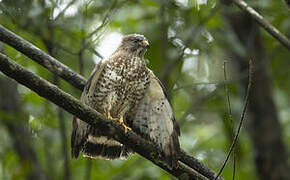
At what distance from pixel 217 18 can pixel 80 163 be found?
2.49 metres

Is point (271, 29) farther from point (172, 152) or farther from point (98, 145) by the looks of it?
point (98, 145)

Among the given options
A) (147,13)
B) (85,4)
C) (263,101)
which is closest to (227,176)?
(263,101)

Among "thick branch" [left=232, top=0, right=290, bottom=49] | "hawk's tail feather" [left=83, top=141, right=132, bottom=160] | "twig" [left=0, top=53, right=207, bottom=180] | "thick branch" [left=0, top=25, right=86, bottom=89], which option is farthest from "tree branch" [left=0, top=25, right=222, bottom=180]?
"thick branch" [left=232, top=0, right=290, bottom=49]

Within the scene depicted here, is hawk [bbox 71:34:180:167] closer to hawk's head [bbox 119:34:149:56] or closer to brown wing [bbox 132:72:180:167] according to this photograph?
brown wing [bbox 132:72:180:167]

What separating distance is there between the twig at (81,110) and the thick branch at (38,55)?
1.95 ft

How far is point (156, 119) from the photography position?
14.0 feet

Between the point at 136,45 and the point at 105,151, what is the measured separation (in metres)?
1.17

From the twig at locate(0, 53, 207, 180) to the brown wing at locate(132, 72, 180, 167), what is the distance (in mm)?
343

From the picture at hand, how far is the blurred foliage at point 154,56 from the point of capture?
491cm

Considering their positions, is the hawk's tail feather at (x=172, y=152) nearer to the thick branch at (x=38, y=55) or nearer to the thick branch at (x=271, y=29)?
the thick branch at (x=38, y=55)

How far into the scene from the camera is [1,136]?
7.03 meters

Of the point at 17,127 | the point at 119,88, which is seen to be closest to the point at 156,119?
the point at 119,88

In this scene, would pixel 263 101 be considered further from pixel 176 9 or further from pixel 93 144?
pixel 93 144

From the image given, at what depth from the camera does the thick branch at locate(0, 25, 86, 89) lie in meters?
3.45
